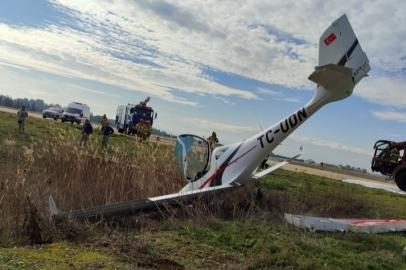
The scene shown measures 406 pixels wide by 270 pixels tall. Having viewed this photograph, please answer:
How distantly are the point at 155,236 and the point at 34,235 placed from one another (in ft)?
4.95

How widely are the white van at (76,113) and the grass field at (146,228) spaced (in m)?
34.5

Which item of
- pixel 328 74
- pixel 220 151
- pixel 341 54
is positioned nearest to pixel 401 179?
pixel 341 54

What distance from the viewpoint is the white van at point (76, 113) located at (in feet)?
137

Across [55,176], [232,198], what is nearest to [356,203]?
[232,198]

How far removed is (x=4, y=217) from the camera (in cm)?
504

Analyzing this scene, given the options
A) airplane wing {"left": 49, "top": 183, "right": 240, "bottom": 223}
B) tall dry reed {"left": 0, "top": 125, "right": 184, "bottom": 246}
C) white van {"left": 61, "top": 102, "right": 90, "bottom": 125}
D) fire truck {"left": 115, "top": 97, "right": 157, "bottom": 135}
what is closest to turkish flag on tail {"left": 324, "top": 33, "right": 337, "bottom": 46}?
airplane wing {"left": 49, "top": 183, "right": 240, "bottom": 223}

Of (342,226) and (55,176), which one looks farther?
(55,176)

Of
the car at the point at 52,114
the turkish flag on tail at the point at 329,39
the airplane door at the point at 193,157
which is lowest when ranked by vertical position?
the airplane door at the point at 193,157

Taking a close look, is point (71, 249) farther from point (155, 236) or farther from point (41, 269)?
point (155, 236)

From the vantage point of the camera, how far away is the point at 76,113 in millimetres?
42969

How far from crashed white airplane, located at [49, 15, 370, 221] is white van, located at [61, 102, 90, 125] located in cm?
3513

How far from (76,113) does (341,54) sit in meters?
39.6

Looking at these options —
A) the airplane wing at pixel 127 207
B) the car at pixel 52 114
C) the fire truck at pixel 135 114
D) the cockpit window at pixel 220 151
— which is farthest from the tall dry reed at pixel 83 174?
the car at pixel 52 114

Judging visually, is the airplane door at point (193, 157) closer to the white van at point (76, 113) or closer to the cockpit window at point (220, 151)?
the cockpit window at point (220, 151)
